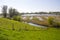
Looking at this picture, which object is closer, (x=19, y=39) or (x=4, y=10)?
(x=19, y=39)

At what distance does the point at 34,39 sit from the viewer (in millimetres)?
15539

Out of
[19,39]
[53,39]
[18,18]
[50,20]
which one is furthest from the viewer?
[18,18]

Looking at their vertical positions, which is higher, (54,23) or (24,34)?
(24,34)

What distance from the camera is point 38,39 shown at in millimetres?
15695

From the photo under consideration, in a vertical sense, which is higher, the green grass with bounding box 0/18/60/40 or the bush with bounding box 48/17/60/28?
the green grass with bounding box 0/18/60/40

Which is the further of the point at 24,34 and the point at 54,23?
the point at 54,23

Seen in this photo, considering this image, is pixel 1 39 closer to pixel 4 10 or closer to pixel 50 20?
pixel 50 20

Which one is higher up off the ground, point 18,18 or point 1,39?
point 1,39

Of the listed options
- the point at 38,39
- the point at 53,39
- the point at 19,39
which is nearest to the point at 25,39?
the point at 19,39

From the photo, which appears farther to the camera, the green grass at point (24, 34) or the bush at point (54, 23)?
the bush at point (54, 23)

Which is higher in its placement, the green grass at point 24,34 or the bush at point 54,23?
the green grass at point 24,34

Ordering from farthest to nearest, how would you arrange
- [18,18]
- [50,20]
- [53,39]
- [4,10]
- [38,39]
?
[4,10] → [18,18] → [50,20] → [53,39] → [38,39]

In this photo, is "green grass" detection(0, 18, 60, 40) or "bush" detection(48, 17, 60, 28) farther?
"bush" detection(48, 17, 60, 28)

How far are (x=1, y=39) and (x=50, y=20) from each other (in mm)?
31828
